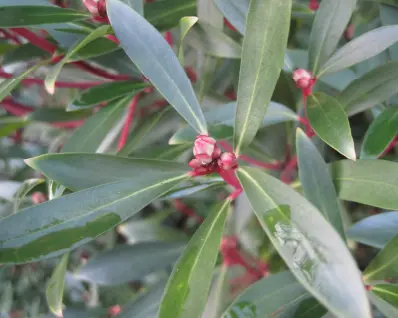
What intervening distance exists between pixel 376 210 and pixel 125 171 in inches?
27.0

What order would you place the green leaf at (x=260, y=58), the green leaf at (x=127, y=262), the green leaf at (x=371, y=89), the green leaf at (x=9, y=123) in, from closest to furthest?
the green leaf at (x=260, y=58), the green leaf at (x=371, y=89), the green leaf at (x=127, y=262), the green leaf at (x=9, y=123)

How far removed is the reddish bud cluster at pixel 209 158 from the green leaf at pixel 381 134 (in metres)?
0.18

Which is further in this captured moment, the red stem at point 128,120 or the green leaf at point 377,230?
the red stem at point 128,120

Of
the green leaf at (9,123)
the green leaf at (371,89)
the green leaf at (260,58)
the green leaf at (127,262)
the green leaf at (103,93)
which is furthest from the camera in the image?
the green leaf at (9,123)

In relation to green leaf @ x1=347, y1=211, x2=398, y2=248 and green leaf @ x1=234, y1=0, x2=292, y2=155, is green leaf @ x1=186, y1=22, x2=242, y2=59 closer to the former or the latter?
green leaf @ x1=234, y1=0, x2=292, y2=155

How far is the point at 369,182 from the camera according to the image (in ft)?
1.56

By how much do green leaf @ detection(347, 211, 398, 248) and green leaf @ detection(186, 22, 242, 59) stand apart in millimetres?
275

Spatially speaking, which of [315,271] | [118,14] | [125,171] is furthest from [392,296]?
[118,14]

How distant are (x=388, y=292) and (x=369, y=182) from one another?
0.12m

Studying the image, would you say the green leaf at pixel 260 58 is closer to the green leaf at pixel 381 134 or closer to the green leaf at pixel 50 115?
the green leaf at pixel 381 134

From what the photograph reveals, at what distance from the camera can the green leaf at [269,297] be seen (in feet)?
1.57

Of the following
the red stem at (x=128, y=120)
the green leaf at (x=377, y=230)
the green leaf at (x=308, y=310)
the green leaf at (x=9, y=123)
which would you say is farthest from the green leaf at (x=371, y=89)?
the green leaf at (x=9, y=123)

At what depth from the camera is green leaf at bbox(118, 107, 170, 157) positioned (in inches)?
25.2

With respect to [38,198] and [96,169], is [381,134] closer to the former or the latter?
[96,169]
